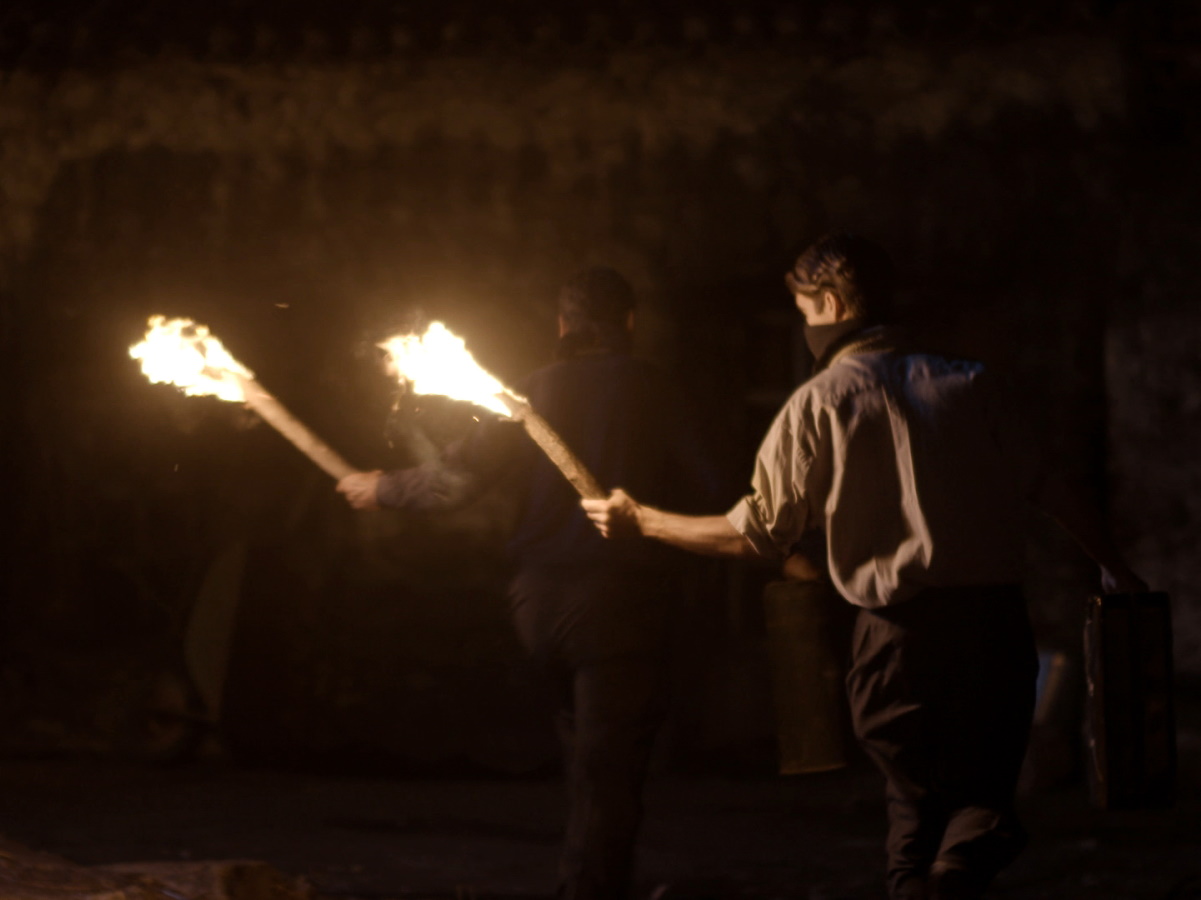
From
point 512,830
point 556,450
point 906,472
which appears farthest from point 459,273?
point 906,472

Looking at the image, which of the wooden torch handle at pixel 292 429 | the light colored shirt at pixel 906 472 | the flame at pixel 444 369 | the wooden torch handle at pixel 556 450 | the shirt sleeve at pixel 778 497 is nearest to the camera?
the light colored shirt at pixel 906 472

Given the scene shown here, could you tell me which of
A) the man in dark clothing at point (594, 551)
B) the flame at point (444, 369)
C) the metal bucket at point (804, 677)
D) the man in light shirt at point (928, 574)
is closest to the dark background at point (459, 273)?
the man in dark clothing at point (594, 551)

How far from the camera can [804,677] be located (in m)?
3.76

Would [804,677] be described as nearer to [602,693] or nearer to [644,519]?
[644,519]

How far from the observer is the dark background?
313 inches

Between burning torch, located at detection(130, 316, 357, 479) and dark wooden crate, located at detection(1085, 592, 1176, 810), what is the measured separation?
2.38 meters

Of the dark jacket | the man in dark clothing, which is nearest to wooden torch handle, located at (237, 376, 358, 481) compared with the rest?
the man in dark clothing

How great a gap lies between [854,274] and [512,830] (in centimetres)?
397

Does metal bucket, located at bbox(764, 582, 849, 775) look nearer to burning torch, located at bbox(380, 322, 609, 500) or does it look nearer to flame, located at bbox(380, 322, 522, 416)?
burning torch, located at bbox(380, 322, 609, 500)

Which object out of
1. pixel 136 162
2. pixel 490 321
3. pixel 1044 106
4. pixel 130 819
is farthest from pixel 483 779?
pixel 1044 106

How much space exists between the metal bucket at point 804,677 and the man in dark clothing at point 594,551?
69cm

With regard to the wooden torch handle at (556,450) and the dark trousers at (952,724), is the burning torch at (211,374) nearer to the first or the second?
the wooden torch handle at (556,450)

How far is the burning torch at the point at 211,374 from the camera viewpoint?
15.7 feet

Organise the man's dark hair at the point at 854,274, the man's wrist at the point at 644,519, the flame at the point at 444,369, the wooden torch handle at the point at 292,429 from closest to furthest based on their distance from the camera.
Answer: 1. the man's dark hair at the point at 854,274
2. the man's wrist at the point at 644,519
3. the flame at the point at 444,369
4. the wooden torch handle at the point at 292,429
